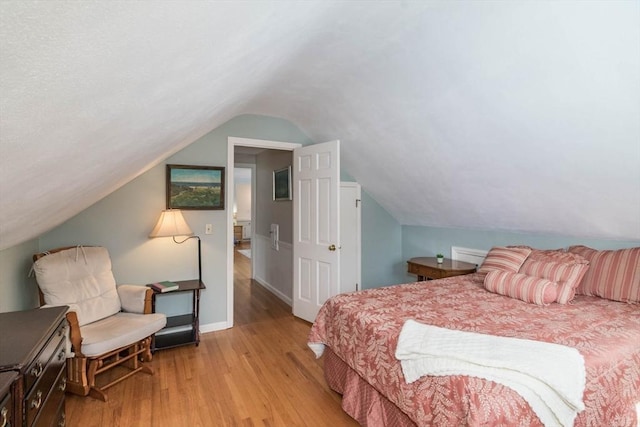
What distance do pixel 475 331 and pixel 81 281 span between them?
3.02 meters

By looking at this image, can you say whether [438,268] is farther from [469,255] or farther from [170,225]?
[170,225]

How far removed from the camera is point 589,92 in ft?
5.95

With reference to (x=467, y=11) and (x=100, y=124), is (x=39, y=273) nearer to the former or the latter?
(x=100, y=124)

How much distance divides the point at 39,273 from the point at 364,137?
3071 millimetres

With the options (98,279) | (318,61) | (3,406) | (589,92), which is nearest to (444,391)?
(3,406)

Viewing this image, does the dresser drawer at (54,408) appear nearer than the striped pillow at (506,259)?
Yes

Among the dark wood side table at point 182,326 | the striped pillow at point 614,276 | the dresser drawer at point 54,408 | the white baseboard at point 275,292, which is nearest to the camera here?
the dresser drawer at point 54,408

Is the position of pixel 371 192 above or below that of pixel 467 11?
below

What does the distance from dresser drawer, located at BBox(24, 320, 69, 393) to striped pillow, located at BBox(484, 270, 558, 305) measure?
2897 mm

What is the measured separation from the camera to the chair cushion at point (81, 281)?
2.46m

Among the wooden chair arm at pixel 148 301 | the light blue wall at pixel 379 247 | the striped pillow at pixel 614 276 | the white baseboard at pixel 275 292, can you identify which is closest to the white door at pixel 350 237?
the light blue wall at pixel 379 247

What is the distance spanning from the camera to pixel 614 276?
233 centimetres

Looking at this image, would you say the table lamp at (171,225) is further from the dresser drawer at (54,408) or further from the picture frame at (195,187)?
the dresser drawer at (54,408)

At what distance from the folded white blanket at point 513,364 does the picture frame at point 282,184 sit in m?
3.20
